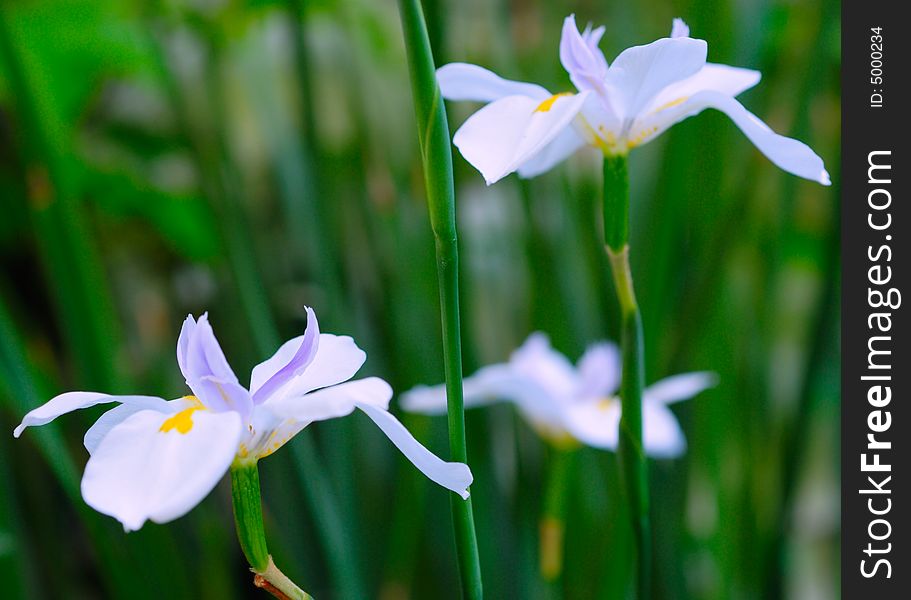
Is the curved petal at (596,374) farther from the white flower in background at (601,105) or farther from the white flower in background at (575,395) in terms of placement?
the white flower in background at (601,105)

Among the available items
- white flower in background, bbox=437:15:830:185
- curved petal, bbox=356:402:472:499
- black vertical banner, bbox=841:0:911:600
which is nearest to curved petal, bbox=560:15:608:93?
white flower in background, bbox=437:15:830:185

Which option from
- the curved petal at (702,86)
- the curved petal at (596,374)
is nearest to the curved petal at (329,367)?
the curved petal at (702,86)

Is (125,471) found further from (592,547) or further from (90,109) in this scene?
(90,109)

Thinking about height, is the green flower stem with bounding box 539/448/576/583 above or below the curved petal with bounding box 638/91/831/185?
below

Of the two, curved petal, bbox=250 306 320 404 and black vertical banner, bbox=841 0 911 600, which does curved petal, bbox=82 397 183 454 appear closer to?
curved petal, bbox=250 306 320 404

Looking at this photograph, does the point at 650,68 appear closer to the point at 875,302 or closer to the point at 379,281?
the point at 875,302

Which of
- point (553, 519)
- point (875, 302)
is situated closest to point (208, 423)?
point (553, 519)
